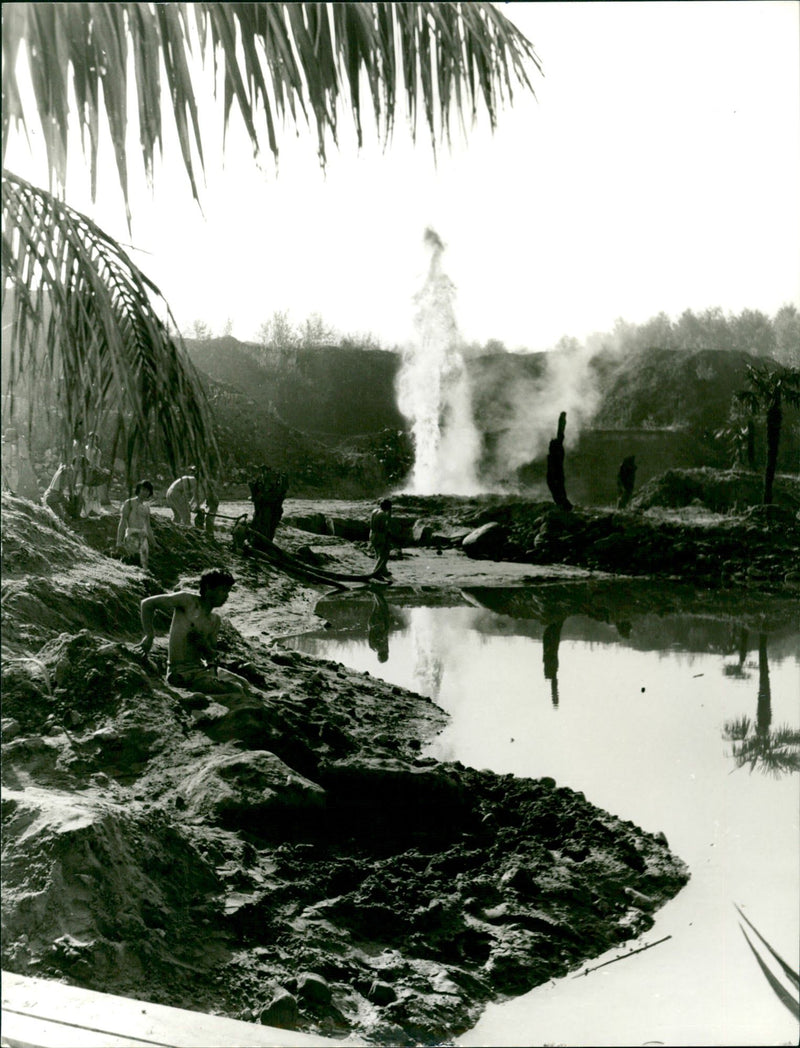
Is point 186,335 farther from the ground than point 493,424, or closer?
farther from the ground

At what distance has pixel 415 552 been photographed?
485 cm

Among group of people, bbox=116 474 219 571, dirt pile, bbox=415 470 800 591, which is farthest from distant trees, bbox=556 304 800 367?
group of people, bbox=116 474 219 571

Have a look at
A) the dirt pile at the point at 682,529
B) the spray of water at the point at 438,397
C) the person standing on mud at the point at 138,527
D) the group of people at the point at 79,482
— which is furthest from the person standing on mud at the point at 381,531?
the group of people at the point at 79,482

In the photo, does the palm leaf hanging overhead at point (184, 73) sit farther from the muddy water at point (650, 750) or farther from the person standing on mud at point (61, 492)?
the muddy water at point (650, 750)

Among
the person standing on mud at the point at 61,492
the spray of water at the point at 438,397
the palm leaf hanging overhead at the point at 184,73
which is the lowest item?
the person standing on mud at the point at 61,492

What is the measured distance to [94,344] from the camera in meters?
3.02

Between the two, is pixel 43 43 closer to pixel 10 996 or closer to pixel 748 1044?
pixel 10 996

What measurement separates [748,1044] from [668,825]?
1196 millimetres

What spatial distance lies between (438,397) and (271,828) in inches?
65.5

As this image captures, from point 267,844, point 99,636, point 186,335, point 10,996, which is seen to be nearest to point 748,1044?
point 267,844

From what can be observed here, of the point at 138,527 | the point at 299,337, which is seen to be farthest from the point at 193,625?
the point at 299,337

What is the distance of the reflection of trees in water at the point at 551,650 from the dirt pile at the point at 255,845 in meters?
0.66

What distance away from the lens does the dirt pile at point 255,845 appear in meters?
3.01

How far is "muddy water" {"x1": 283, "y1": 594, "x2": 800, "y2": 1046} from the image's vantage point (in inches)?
123
